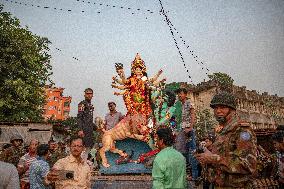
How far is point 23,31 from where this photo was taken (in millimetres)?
26297

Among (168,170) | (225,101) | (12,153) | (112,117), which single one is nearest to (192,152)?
(112,117)

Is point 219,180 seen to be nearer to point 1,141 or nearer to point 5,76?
point 1,141

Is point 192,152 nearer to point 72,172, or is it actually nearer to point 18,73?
point 72,172

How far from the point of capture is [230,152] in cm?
351

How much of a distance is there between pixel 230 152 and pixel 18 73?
79.3ft

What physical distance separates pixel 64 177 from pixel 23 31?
990 inches

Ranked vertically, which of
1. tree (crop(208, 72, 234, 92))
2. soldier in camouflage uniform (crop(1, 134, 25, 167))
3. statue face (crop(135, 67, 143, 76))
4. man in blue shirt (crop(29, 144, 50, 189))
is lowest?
man in blue shirt (crop(29, 144, 50, 189))

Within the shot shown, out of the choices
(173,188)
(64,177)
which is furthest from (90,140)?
(173,188)

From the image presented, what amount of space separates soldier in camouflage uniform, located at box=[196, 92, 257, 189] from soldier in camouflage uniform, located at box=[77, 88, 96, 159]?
5466 millimetres

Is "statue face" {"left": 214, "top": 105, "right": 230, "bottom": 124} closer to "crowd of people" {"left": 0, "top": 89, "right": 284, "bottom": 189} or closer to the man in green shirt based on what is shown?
"crowd of people" {"left": 0, "top": 89, "right": 284, "bottom": 189}

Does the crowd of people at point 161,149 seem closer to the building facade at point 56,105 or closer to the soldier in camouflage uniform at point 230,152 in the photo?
the soldier in camouflage uniform at point 230,152

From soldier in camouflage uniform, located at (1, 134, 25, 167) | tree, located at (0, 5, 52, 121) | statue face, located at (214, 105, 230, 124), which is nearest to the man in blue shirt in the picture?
soldier in camouflage uniform, located at (1, 134, 25, 167)

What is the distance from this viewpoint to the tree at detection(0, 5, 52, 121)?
2316 cm

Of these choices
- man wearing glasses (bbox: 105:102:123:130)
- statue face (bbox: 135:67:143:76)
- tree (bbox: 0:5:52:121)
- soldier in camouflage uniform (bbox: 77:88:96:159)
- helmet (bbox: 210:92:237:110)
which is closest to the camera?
helmet (bbox: 210:92:237:110)
